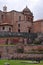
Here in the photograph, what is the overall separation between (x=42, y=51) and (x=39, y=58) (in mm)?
3479

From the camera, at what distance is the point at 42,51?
56219mm

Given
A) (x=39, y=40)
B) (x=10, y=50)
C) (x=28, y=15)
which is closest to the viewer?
(x=10, y=50)

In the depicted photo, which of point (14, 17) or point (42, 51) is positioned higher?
point (14, 17)

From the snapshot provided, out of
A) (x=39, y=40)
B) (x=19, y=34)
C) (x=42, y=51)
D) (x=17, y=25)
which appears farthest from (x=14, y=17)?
(x=42, y=51)

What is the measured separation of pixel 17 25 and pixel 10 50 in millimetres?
19322

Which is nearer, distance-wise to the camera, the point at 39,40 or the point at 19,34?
the point at 39,40

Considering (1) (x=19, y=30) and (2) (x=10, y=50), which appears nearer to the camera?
(2) (x=10, y=50)

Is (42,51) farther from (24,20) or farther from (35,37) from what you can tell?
(24,20)

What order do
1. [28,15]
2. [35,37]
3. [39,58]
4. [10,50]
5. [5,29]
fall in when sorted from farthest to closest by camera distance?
[28,15]
[5,29]
[35,37]
[10,50]
[39,58]

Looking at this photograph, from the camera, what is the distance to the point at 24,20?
75.3 metres

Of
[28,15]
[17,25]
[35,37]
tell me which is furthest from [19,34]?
[28,15]

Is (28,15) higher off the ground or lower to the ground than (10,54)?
higher

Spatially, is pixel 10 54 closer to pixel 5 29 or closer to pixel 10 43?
pixel 10 43

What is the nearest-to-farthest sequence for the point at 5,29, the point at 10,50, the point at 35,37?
the point at 10,50
the point at 35,37
the point at 5,29
